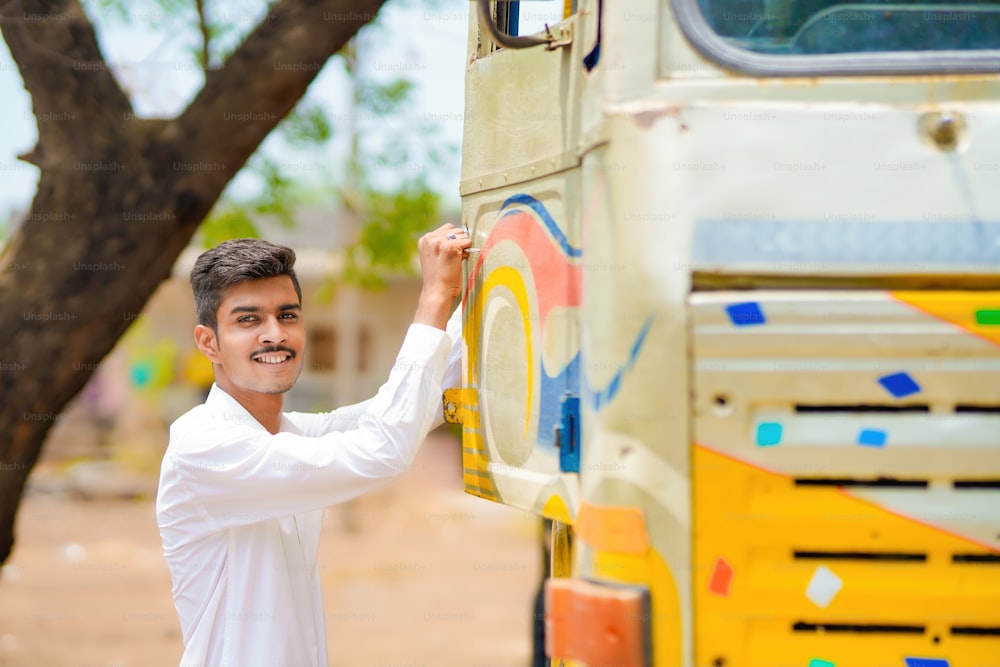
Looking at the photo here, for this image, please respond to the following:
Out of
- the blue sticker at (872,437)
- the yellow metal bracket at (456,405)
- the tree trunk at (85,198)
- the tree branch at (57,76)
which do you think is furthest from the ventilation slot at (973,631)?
the tree branch at (57,76)

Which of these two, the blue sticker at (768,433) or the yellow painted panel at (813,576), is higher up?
the blue sticker at (768,433)

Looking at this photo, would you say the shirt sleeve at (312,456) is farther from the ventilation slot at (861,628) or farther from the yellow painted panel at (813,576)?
the ventilation slot at (861,628)

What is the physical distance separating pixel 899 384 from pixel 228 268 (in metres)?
1.86

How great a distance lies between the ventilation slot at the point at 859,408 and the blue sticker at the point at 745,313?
0.67 ft

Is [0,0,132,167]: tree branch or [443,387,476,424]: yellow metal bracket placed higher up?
[0,0,132,167]: tree branch

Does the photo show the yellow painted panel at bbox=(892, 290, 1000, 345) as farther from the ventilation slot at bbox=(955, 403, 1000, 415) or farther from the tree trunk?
the tree trunk

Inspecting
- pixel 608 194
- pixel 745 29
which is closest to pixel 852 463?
pixel 608 194

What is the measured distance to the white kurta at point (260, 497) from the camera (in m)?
3.01

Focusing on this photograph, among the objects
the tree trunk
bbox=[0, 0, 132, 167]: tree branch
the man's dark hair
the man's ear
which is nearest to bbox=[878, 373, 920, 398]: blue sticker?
the man's dark hair

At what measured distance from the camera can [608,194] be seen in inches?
95.9

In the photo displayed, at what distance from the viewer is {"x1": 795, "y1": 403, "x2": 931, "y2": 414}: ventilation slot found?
2.35m

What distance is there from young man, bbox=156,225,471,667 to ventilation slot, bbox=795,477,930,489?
1.10 meters

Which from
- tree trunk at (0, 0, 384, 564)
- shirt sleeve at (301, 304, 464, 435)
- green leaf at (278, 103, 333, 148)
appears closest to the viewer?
shirt sleeve at (301, 304, 464, 435)

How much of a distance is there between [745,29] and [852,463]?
3.27ft
